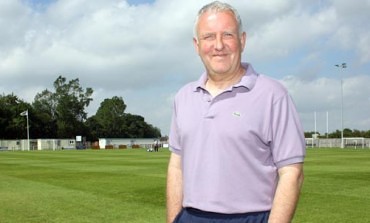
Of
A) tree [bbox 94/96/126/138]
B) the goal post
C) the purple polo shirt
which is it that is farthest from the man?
tree [bbox 94/96/126/138]

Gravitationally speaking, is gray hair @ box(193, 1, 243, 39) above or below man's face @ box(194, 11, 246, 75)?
above

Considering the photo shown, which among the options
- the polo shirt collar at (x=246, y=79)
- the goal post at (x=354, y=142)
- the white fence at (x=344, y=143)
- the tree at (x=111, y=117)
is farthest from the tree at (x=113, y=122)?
the polo shirt collar at (x=246, y=79)

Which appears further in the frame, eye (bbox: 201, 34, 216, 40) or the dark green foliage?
the dark green foliage

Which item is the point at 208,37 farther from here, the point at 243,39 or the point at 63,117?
the point at 63,117

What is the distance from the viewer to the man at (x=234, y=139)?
3090 millimetres

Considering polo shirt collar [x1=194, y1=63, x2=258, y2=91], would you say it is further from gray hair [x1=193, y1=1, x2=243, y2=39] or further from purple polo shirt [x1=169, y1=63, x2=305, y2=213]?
gray hair [x1=193, y1=1, x2=243, y2=39]

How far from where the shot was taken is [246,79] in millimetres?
3268

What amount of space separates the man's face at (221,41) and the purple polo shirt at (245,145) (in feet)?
0.53

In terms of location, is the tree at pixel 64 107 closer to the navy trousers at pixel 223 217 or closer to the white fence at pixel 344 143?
the white fence at pixel 344 143

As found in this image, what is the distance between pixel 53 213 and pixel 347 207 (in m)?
7.83

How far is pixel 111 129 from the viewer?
180 m

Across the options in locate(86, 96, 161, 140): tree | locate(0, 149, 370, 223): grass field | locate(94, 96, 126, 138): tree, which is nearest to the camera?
locate(0, 149, 370, 223): grass field

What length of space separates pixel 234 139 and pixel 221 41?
0.66 meters

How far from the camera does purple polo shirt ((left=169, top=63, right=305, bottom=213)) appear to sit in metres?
A: 3.10
